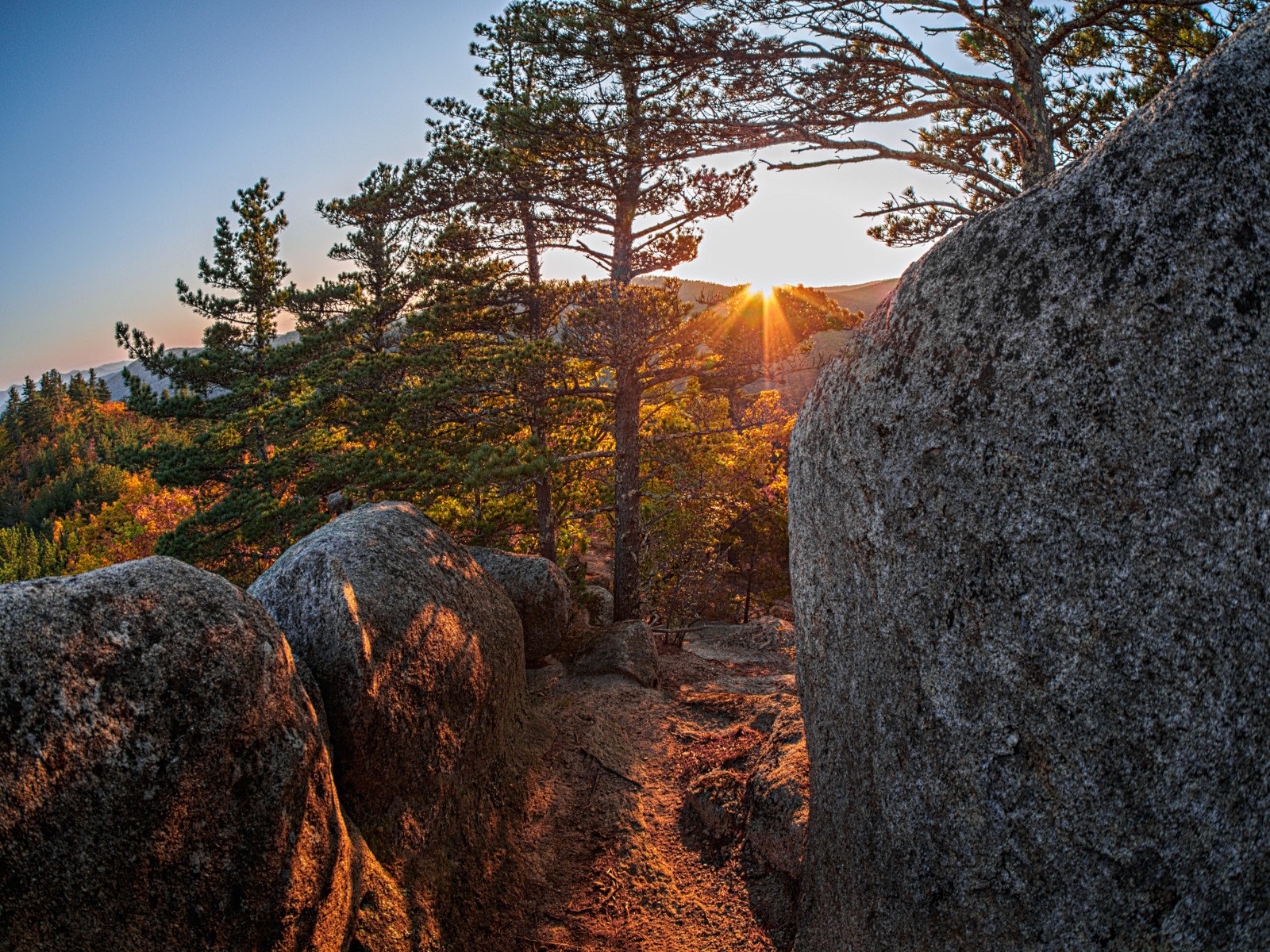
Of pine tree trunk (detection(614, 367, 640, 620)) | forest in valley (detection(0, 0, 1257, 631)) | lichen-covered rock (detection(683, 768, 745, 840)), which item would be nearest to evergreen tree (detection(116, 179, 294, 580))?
forest in valley (detection(0, 0, 1257, 631))

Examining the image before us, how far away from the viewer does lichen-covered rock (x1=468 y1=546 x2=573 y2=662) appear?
1092cm

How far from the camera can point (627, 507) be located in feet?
48.6

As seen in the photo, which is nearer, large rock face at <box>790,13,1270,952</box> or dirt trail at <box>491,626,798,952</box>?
large rock face at <box>790,13,1270,952</box>

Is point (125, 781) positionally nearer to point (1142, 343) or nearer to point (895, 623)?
point (895, 623)

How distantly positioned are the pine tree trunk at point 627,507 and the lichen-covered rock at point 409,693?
A: 7.55m

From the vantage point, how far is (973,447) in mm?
3670

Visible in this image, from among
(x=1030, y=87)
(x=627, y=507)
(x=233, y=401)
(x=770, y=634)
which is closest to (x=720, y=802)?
(x=627, y=507)

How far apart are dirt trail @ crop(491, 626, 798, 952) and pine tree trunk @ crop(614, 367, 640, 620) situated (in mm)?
3963

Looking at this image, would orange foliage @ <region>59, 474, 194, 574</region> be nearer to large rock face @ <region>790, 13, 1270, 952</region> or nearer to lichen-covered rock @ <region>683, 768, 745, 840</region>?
lichen-covered rock @ <region>683, 768, 745, 840</region>

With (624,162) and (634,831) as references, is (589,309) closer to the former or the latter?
(624,162)

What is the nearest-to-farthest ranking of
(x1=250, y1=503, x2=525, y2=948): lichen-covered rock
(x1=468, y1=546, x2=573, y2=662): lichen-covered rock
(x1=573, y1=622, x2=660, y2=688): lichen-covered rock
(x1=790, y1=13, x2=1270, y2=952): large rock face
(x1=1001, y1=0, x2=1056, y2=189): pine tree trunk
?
(x1=790, y1=13, x2=1270, y2=952): large rock face → (x1=250, y1=503, x2=525, y2=948): lichen-covered rock → (x1=1001, y1=0, x2=1056, y2=189): pine tree trunk → (x1=468, y1=546, x2=573, y2=662): lichen-covered rock → (x1=573, y1=622, x2=660, y2=688): lichen-covered rock

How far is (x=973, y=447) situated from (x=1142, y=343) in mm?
874

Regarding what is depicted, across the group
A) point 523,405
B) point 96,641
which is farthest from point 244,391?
point 96,641

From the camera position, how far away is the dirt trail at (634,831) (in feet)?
18.8
